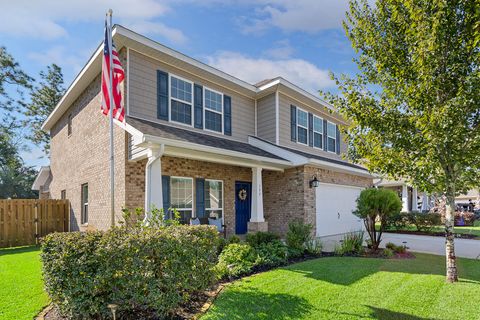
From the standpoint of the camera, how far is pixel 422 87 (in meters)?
5.61

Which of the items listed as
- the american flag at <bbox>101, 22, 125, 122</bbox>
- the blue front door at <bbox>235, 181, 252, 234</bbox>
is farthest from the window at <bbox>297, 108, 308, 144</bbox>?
the american flag at <bbox>101, 22, 125, 122</bbox>

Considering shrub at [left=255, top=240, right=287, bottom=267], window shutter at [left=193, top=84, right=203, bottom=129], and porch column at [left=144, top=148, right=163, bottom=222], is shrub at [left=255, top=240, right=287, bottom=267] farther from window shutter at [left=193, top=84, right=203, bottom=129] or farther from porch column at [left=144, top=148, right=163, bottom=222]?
window shutter at [left=193, top=84, right=203, bottom=129]

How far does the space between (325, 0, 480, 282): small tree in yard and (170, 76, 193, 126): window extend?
18.0 feet

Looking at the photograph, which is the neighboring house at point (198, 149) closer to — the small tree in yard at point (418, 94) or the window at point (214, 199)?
the window at point (214, 199)

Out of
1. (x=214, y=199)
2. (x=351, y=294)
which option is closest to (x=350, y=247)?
(x=351, y=294)

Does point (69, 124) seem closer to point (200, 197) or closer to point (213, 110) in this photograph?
point (213, 110)

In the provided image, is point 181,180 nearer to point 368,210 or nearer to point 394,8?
point 368,210

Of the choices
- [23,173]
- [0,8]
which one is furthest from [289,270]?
[23,173]

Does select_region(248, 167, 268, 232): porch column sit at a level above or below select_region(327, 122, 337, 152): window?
below

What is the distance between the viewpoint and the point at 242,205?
12820 mm

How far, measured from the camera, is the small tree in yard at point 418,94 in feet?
17.6

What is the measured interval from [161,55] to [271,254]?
6.95 m

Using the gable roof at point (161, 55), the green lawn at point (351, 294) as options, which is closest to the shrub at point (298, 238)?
the green lawn at point (351, 294)

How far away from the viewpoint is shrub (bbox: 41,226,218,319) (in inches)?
156
